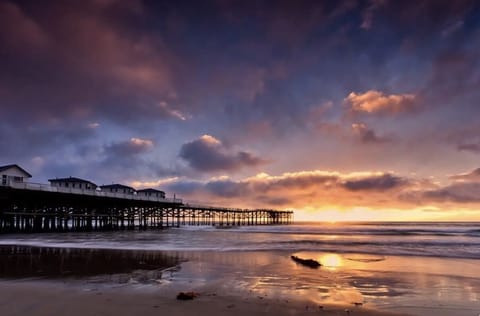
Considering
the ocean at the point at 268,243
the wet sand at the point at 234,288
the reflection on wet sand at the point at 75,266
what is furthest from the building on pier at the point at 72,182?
the wet sand at the point at 234,288

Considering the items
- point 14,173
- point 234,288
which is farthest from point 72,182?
point 234,288

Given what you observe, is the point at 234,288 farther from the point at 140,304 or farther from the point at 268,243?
the point at 268,243

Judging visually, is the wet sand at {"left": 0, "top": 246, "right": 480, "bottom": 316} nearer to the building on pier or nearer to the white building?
the white building

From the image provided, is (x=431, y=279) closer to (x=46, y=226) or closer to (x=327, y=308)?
(x=327, y=308)

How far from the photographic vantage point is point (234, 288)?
10219mm

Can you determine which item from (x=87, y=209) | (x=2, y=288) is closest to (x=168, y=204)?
(x=87, y=209)

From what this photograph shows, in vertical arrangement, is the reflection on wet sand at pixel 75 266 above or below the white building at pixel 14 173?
below

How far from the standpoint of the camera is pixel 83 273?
12945 millimetres

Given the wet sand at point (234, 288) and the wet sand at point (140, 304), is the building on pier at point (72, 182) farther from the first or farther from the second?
the wet sand at point (140, 304)

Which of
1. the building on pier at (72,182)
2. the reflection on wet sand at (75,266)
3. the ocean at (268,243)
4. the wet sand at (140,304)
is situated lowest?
the ocean at (268,243)

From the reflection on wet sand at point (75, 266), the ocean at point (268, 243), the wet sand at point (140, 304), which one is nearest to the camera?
the wet sand at point (140, 304)

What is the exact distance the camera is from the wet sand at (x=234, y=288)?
784 centimetres

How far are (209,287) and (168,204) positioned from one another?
2647 inches

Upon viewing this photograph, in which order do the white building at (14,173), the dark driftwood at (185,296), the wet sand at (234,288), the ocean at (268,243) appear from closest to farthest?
the wet sand at (234,288) < the dark driftwood at (185,296) < the ocean at (268,243) < the white building at (14,173)
